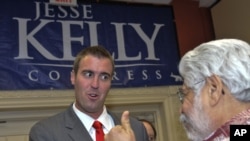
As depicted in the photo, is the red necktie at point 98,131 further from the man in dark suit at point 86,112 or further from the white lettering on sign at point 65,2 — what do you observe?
the white lettering on sign at point 65,2

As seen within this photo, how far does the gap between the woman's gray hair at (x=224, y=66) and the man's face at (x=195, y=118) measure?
4cm

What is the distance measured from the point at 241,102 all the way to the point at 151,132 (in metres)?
1.50

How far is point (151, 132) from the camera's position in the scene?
2463 millimetres

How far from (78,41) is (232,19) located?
4.69ft

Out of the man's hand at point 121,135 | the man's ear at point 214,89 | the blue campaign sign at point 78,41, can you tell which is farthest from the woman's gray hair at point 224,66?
the blue campaign sign at point 78,41

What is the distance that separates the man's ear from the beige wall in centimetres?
209

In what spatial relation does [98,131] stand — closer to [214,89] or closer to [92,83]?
[92,83]

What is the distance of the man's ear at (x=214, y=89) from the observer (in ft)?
3.29

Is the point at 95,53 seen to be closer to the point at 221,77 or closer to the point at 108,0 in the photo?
the point at 221,77

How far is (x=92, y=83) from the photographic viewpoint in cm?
163

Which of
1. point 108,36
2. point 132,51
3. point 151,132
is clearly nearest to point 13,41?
point 108,36

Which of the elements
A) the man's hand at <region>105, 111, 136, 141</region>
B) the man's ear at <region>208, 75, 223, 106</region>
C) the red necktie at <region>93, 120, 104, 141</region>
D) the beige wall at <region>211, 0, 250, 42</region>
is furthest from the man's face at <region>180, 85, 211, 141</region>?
the beige wall at <region>211, 0, 250, 42</region>

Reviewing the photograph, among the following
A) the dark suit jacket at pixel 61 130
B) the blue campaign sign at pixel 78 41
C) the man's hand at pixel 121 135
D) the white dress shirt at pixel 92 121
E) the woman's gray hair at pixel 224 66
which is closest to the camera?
the woman's gray hair at pixel 224 66

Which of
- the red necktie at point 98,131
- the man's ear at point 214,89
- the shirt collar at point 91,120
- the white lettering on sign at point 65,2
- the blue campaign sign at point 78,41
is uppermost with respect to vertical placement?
the white lettering on sign at point 65,2
